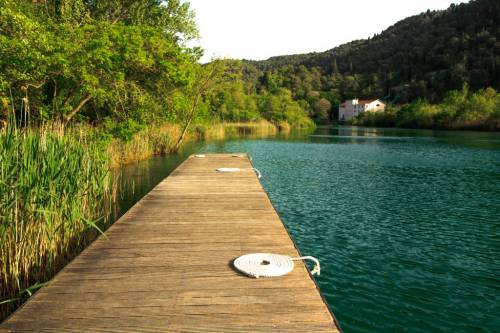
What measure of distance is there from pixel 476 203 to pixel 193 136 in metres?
28.5

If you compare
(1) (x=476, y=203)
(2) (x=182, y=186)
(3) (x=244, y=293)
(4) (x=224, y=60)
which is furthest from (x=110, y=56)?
(4) (x=224, y=60)

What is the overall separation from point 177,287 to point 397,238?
6498mm

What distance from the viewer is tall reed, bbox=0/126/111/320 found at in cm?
486

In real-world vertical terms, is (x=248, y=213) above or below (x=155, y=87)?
below

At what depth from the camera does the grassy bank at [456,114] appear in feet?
201

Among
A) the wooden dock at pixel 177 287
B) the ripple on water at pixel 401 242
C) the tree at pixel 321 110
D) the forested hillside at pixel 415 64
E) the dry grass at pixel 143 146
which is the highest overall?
the forested hillside at pixel 415 64

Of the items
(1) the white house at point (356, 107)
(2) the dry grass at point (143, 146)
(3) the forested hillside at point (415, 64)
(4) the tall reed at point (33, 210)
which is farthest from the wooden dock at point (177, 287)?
(1) the white house at point (356, 107)

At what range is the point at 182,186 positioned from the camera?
10.2 m

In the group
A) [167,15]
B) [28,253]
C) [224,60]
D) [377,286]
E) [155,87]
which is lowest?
[377,286]

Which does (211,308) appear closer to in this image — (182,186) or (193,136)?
(182,186)

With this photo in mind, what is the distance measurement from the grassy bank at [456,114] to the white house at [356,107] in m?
38.9

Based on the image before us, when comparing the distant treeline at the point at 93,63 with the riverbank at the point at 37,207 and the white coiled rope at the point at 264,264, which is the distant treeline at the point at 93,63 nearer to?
the riverbank at the point at 37,207

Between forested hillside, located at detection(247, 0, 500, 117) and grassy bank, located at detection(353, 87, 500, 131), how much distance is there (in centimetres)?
2086

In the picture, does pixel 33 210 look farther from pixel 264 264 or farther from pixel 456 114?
pixel 456 114
